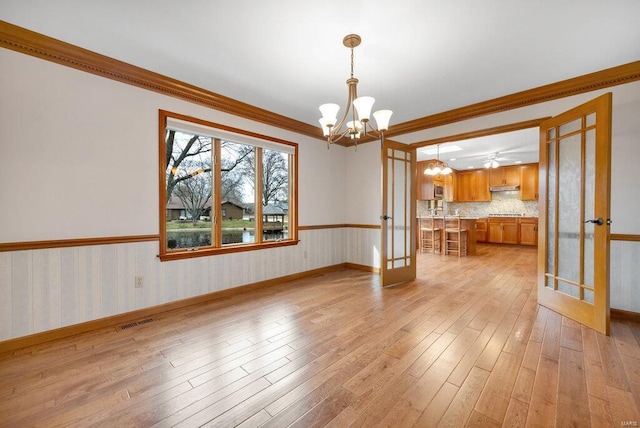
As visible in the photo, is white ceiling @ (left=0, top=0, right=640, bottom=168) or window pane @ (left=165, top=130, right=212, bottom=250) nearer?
Result: white ceiling @ (left=0, top=0, right=640, bottom=168)

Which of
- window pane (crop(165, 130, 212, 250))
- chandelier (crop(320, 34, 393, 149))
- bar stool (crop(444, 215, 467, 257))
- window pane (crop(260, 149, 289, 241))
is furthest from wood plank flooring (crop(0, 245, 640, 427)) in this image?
bar stool (crop(444, 215, 467, 257))

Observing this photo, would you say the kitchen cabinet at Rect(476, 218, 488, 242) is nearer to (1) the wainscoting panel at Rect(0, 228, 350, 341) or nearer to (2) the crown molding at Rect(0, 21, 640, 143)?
(2) the crown molding at Rect(0, 21, 640, 143)

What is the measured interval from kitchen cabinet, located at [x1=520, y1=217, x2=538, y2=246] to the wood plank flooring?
5887 mm

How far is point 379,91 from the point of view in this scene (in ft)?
10.6

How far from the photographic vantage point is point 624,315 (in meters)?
2.80

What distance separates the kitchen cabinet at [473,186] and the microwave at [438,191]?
763 millimetres

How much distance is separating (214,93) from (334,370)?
129 inches

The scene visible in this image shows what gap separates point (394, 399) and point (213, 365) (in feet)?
4.20

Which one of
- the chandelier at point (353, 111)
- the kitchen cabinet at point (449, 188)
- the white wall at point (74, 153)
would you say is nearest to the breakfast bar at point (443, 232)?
the kitchen cabinet at point (449, 188)

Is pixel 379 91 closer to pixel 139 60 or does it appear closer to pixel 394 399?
pixel 139 60

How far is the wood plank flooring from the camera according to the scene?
58.2 inches

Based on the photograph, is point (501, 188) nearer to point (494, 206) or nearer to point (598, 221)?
point (494, 206)

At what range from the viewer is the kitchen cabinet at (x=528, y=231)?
7.70m

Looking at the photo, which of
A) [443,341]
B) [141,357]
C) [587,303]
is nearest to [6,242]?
[141,357]
